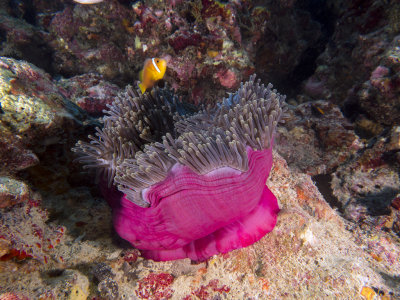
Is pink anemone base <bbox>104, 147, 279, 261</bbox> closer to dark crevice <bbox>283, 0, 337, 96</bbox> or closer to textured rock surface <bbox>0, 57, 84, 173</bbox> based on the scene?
textured rock surface <bbox>0, 57, 84, 173</bbox>

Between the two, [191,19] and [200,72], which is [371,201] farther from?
[191,19]

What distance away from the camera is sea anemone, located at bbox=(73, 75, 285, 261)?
1771mm

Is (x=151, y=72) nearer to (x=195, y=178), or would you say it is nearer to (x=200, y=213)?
(x=195, y=178)

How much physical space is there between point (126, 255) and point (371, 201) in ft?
9.31

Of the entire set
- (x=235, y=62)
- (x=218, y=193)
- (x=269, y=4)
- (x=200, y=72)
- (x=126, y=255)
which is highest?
(x=269, y=4)

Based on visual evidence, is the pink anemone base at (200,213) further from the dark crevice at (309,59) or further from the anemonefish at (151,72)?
the dark crevice at (309,59)

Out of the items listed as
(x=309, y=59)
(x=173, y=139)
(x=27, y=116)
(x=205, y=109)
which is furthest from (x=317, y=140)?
(x=27, y=116)

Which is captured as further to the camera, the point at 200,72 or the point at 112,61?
the point at 112,61

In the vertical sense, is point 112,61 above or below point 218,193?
above

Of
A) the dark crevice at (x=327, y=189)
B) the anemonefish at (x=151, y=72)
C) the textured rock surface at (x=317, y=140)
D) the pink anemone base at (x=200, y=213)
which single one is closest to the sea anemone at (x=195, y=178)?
the pink anemone base at (x=200, y=213)

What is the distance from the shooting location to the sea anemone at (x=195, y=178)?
177 cm

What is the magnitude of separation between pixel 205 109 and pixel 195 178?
932 millimetres

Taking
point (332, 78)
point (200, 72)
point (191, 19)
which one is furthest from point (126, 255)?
point (332, 78)

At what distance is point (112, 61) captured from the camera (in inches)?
211
